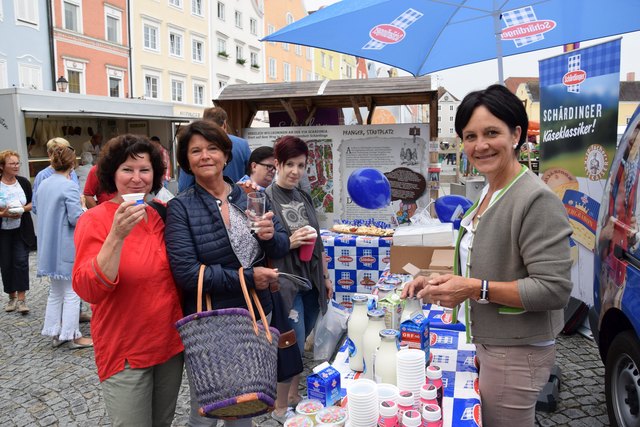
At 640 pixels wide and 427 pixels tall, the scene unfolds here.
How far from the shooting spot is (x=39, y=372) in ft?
13.5

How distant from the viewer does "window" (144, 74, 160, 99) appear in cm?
2606

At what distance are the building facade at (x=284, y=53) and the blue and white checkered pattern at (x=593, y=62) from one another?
34.1m

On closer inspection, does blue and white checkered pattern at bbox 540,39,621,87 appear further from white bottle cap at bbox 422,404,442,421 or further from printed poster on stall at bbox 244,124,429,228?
white bottle cap at bbox 422,404,442,421

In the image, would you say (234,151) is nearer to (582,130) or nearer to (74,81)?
(582,130)

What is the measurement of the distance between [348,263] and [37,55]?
66.0 ft

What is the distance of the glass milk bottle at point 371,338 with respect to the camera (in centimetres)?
194

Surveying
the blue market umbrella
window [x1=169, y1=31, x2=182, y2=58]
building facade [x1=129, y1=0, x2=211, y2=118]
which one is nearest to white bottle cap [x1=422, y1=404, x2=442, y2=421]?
the blue market umbrella

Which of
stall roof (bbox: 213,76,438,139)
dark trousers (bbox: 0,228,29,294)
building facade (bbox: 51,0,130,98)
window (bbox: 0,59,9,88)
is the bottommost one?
dark trousers (bbox: 0,228,29,294)

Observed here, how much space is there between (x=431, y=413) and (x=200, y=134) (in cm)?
145

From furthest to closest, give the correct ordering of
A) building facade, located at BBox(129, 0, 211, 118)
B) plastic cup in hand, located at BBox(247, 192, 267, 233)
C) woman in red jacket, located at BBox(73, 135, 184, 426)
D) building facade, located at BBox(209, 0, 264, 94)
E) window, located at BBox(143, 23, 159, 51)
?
building facade, located at BBox(209, 0, 264, 94)
window, located at BBox(143, 23, 159, 51)
building facade, located at BBox(129, 0, 211, 118)
plastic cup in hand, located at BBox(247, 192, 267, 233)
woman in red jacket, located at BBox(73, 135, 184, 426)

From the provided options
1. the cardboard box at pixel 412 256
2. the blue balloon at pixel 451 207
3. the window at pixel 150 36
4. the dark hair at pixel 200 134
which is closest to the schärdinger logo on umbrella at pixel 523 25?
the blue balloon at pixel 451 207

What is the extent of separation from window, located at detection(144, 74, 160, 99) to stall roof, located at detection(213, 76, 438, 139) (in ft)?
70.8

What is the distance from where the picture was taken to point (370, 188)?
4.77 meters

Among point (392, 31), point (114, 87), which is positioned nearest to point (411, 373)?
point (392, 31)
